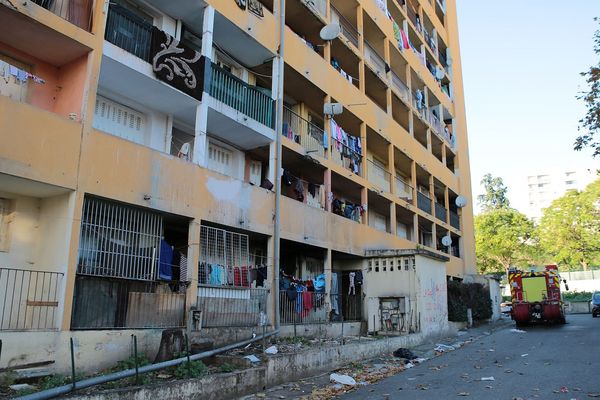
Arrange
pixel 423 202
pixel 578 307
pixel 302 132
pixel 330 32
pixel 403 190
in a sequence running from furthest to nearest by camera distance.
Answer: pixel 578 307 → pixel 423 202 → pixel 403 190 → pixel 330 32 → pixel 302 132

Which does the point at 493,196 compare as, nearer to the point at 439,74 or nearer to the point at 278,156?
the point at 439,74

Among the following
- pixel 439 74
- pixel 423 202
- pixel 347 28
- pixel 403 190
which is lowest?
pixel 423 202

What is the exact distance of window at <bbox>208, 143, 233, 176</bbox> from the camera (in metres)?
14.6

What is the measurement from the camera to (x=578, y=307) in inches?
1676

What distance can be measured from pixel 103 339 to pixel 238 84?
7926 mm

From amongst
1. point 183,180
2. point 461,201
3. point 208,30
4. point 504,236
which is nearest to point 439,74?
point 461,201

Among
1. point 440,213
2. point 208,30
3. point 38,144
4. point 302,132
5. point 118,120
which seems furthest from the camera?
point 440,213

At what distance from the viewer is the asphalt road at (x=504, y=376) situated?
8.45m

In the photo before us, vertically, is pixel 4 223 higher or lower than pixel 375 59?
lower

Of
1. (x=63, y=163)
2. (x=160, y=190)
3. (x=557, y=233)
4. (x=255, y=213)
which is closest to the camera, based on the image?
(x=63, y=163)

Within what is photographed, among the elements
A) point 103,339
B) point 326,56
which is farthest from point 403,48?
point 103,339

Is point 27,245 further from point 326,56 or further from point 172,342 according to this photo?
point 326,56

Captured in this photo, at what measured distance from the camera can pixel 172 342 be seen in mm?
9438

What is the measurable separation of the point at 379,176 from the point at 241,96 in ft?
36.4
